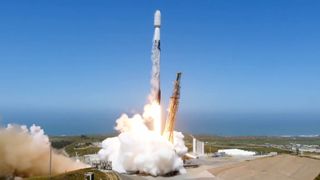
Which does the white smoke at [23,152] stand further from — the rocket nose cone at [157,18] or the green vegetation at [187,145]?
the green vegetation at [187,145]

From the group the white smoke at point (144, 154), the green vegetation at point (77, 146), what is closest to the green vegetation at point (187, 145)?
the green vegetation at point (77, 146)

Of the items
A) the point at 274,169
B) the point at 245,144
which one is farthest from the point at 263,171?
the point at 245,144

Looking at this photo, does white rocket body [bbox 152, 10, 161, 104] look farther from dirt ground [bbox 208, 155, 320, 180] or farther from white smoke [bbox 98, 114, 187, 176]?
dirt ground [bbox 208, 155, 320, 180]

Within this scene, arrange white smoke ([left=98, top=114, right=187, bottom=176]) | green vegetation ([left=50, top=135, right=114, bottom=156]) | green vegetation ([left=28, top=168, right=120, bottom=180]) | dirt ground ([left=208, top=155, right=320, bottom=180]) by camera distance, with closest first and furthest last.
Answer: green vegetation ([left=28, top=168, right=120, bottom=180])
dirt ground ([left=208, top=155, right=320, bottom=180])
white smoke ([left=98, top=114, right=187, bottom=176])
green vegetation ([left=50, top=135, right=114, bottom=156])

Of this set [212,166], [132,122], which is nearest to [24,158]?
[132,122]

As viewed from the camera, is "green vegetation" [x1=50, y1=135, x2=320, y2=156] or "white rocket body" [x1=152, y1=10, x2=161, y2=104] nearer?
"white rocket body" [x1=152, y1=10, x2=161, y2=104]

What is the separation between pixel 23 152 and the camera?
55594 millimetres

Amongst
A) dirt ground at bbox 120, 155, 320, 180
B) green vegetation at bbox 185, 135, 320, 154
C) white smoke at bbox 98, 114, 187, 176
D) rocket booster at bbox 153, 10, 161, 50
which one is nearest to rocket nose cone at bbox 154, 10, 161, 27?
rocket booster at bbox 153, 10, 161, 50

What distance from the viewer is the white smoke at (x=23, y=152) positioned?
2156 inches

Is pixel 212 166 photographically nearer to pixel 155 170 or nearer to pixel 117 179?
pixel 155 170

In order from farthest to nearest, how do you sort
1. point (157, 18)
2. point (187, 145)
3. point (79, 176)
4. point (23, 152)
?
1. point (187, 145)
2. point (157, 18)
3. point (23, 152)
4. point (79, 176)

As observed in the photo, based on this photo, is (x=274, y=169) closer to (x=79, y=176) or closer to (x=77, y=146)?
(x=79, y=176)

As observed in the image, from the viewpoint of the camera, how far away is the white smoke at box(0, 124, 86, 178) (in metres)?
54.8

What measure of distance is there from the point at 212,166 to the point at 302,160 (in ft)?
43.9
